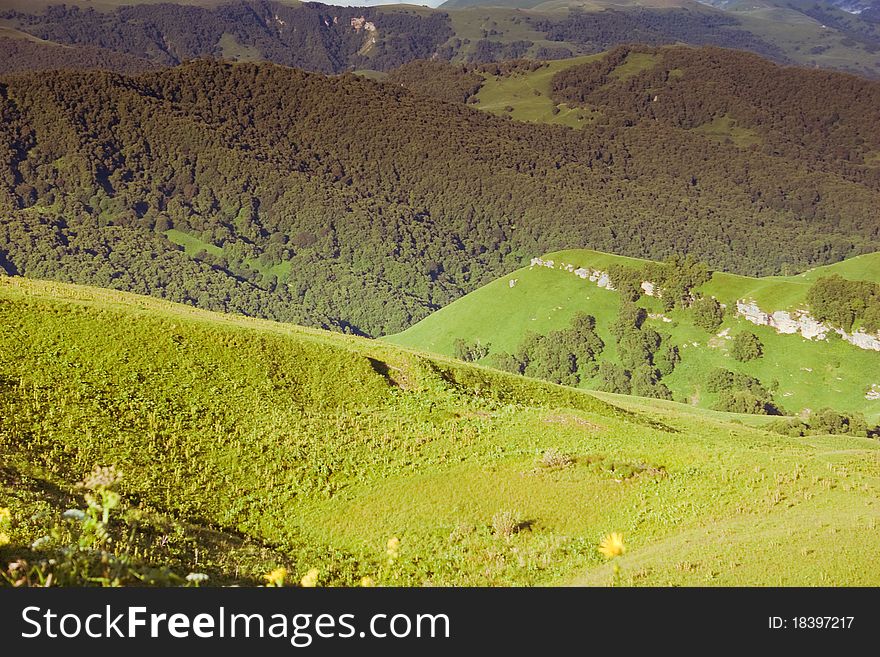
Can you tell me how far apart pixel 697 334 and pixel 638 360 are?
1839cm

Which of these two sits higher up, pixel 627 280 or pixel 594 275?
pixel 627 280

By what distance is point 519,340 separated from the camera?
18062 centimetres

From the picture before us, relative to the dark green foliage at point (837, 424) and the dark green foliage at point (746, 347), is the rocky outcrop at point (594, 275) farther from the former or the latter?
the dark green foliage at point (837, 424)

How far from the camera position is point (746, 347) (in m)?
152

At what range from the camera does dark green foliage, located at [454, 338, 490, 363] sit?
17912 centimetres

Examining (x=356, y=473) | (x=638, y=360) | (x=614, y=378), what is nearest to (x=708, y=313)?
(x=638, y=360)

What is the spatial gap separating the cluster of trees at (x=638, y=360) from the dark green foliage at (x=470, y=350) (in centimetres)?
3206

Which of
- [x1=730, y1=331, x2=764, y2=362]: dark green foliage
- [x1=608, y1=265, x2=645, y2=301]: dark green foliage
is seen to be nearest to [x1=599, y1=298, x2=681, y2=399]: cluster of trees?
[x1=608, y1=265, x2=645, y2=301]: dark green foliage

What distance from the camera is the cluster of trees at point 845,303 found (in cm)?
14450

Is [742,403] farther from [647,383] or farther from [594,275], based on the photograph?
[594,275]

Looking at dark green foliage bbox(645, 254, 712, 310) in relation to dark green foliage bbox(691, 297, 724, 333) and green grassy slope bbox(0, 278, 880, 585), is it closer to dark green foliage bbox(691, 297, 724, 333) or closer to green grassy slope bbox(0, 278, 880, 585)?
dark green foliage bbox(691, 297, 724, 333)
